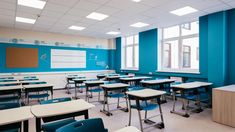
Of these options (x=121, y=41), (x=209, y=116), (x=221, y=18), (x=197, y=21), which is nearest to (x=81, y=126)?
(x=209, y=116)

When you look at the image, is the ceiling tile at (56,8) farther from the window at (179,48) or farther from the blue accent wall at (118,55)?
the blue accent wall at (118,55)

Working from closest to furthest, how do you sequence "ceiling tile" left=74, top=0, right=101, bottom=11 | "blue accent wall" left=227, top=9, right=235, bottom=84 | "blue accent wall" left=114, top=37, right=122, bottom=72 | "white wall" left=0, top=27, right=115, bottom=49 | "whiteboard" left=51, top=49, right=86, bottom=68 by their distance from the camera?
1. "ceiling tile" left=74, top=0, right=101, bottom=11
2. "blue accent wall" left=227, top=9, right=235, bottom=84
3. "white wall" left=0, top=27, right=115, bottom=49
4. "whiteboard" left=51, top=49, right=86, bottom=68
5. "blue accent wall" left=114, top=37, right=122, bottom=72

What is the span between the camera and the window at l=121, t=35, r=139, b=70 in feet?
29.1

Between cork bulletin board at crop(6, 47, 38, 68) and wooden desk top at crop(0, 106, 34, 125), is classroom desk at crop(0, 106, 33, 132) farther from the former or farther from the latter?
cork bulletin board at crop(6, 47, 38, 68)

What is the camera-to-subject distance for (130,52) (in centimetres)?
937

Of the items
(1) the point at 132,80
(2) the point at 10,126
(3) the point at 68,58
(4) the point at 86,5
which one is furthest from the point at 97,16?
(2) the point at 10,126

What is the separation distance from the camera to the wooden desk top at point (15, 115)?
1.70m

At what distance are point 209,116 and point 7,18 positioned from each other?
24.5ft

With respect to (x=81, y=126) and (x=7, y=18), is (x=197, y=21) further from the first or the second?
(x=7, y=18)

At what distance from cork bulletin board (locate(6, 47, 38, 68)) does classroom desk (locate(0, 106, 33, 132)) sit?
20.3ft

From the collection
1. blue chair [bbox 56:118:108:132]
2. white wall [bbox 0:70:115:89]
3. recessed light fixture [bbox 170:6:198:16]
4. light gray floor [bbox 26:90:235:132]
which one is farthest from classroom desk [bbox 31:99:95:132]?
white wall [bbox 0:70:115:89]

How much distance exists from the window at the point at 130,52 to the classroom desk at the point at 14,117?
7074mm

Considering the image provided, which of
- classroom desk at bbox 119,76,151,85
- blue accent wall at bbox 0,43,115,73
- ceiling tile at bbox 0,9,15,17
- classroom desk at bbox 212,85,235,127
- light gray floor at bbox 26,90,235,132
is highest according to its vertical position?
ceiling tile at bbox 0,9,15,17

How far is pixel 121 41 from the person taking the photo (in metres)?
9.62
